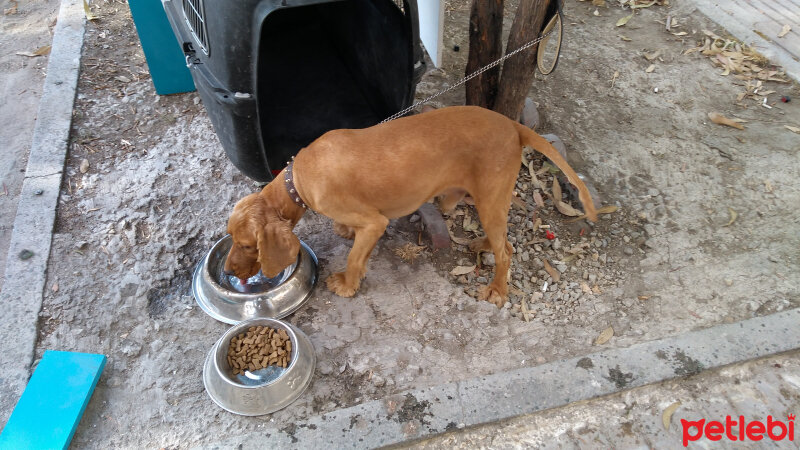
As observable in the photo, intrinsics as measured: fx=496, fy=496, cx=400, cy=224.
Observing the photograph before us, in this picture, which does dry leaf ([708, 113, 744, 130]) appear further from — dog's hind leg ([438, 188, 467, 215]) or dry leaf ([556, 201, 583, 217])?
dog's hind leg ([438, 188, 467, 215])

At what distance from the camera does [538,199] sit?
4070mm

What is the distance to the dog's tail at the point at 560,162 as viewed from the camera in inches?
113

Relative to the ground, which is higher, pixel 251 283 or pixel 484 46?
pixel 484 46

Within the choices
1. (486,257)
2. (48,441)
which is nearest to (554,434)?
(486,257)

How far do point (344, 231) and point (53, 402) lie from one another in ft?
6.71

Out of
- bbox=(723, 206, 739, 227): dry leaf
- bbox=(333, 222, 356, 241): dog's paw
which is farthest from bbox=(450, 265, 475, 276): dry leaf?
bbox=(723, 206, 739, 227): dry leaf

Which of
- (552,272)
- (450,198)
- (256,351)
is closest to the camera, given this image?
(256,351)

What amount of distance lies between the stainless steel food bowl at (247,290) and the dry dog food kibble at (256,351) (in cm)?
19

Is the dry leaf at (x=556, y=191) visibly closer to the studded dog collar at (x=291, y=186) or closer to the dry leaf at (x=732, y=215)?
the dry leaf at (x=732, y=215)

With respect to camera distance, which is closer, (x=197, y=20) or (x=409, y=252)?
(x=197, y=20)

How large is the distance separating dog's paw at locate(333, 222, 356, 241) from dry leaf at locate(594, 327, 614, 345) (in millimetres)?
1863

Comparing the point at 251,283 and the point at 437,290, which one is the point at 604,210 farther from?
the point at 251,283

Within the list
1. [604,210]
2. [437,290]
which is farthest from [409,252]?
[604,210]

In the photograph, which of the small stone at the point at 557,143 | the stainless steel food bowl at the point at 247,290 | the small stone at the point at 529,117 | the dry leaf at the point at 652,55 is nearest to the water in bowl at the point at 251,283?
the stainless steel food bowl at the point at 247,290
